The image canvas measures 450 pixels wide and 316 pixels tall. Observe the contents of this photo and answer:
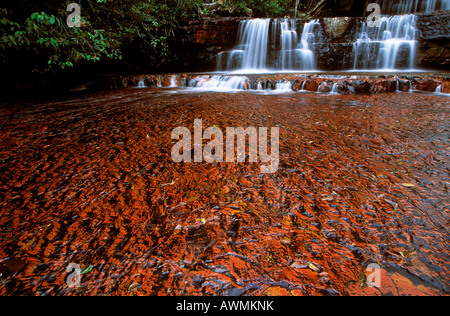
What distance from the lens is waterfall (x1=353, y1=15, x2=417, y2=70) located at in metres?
9.78

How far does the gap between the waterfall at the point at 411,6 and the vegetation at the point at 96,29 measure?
263 inches

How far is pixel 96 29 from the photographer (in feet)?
20.4

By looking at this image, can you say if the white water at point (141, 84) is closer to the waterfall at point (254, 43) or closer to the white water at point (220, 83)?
the white water at point (220, 83)

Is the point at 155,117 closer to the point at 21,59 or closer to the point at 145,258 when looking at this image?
the point at 145,258

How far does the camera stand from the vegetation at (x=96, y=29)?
380 cm

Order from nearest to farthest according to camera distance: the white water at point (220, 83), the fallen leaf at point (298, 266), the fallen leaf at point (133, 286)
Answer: the fallen leaf at point (133, 286), the fallen leaf at point (298, 266), the white water at point (220, 83)

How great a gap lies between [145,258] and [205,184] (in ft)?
2.73

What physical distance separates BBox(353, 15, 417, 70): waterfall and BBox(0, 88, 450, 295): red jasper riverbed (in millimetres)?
9683

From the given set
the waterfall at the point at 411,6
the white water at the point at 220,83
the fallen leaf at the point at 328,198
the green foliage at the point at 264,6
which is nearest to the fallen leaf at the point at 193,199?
the fallen leaf at the point at 328,198

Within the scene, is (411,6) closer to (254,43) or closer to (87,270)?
(254,43)

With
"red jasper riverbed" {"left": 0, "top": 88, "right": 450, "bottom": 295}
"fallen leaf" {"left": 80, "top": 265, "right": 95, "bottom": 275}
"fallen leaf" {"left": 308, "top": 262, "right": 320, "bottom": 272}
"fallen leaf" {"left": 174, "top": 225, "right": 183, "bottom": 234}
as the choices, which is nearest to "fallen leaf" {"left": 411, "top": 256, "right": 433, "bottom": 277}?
"red jasper riverbed" {"left": 0, "top": 88, "right": 450, "bottom": 295}

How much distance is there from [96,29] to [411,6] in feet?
66.3

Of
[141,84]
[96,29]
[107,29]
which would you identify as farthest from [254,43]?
[96,29]

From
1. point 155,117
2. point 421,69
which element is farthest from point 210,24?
point 421,69
